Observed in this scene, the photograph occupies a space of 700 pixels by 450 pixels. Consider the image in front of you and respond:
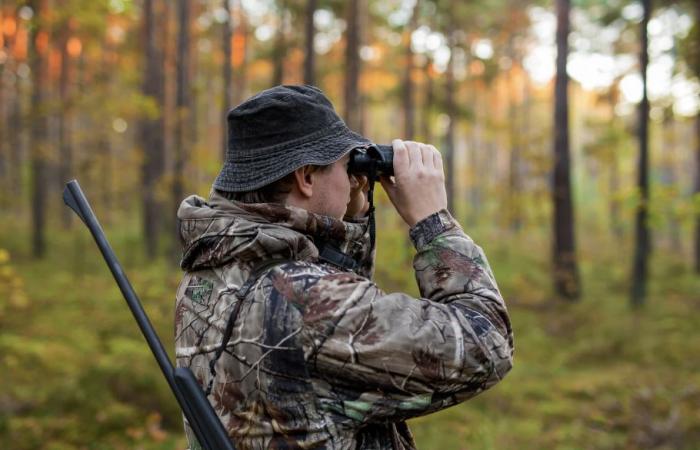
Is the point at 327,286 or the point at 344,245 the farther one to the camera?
the point at 344,245

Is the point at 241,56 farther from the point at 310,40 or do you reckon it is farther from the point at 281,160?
the point at 281,160

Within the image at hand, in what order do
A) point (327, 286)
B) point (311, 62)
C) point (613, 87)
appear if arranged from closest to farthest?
1. point (327, 286)
2. point (311, 62)
3. point (613, 87)

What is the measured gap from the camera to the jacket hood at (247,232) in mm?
1625

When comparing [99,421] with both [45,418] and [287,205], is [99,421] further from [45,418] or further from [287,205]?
[287,205]

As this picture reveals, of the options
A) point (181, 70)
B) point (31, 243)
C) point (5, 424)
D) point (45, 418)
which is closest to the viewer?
point (5, 424)

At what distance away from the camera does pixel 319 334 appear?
1502mm

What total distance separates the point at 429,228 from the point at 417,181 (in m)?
0.15

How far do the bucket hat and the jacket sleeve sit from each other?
1.21 feet

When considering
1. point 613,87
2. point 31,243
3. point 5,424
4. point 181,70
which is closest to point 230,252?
point 5,424

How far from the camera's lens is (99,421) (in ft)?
21.2

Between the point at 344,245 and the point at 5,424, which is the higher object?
the point at 344,245

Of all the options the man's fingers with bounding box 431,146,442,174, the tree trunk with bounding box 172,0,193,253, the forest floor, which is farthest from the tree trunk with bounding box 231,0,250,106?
the man's fingers with bounding box 431,146,442,174

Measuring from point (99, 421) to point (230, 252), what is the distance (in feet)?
18.7

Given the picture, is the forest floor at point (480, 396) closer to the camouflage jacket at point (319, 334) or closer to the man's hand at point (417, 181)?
the camouflage jacket at point (319, 334)
